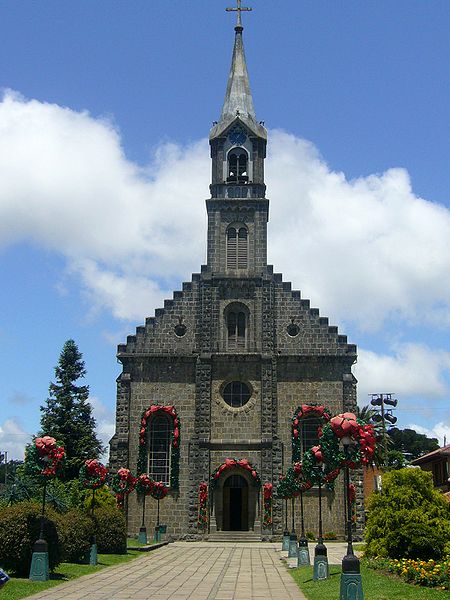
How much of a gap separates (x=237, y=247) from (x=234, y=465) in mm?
13757

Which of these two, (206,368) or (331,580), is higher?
(206,368)

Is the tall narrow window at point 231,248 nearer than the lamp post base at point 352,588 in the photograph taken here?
No

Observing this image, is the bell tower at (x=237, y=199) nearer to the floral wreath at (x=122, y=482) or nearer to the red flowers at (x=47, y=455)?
the floral wreath at (x=122, y=482)

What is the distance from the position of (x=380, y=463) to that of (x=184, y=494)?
28044 millimetres

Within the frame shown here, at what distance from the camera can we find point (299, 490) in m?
34.1

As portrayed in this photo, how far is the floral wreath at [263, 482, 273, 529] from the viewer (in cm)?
4084

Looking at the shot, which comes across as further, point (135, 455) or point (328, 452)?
point (135, 455)

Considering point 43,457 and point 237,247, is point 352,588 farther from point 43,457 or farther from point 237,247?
point 237,247

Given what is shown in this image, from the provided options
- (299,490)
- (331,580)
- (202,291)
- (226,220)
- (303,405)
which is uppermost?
(226,220)

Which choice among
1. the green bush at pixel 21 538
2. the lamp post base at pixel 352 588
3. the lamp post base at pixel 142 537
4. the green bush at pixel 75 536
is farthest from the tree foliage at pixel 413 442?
the lamp post base at pixel 352 588

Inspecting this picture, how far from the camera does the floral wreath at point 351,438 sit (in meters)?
19.7

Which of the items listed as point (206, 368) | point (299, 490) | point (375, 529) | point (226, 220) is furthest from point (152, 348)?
point (375, 529)

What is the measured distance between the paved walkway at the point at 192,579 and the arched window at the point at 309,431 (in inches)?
396

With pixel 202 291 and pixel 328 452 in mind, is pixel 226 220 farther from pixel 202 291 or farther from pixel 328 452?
pixel 328 452
